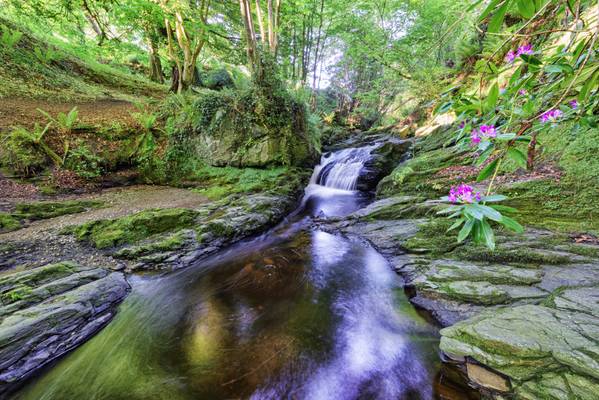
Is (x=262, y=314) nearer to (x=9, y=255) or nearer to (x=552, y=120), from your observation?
(x=552, y=120)

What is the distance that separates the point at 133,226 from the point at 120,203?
5.31 ft

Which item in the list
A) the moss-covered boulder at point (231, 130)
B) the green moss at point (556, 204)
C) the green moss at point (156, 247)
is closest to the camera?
the green moss at point (556, 204)

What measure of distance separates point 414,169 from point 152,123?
8781 mm

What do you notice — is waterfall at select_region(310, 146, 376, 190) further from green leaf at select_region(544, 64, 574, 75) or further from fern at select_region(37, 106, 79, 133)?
green leaf at select_region(544, 64, 574, 75)

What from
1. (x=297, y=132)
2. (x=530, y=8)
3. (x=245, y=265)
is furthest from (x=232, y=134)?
(x=530, y=8)

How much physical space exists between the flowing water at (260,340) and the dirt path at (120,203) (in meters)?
2.22

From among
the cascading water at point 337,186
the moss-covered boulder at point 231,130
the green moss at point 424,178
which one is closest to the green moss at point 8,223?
the moss-covered boulder at point 231,130

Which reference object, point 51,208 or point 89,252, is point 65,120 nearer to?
point 51,208

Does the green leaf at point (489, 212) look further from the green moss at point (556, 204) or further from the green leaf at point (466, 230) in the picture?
the green moss at point (556, 204)

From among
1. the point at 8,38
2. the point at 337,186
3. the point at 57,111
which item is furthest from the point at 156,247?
the point at 8,38

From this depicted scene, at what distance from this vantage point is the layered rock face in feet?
8.70

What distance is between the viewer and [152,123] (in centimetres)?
805

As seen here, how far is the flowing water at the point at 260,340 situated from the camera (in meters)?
2.51

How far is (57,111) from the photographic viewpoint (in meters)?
7.66
